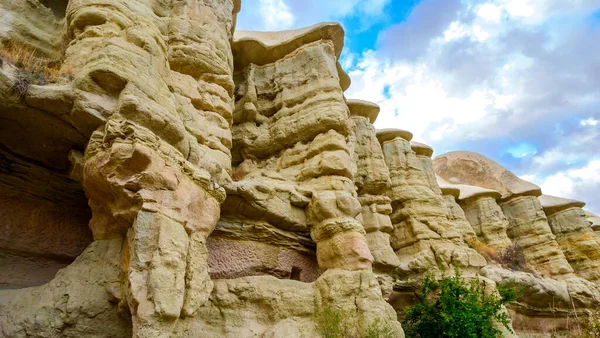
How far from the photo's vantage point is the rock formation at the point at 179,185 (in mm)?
3393

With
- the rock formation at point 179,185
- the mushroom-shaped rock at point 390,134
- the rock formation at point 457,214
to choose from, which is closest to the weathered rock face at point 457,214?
the rock formation at point 457,214

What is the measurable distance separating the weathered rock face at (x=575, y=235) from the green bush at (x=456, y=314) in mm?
10517

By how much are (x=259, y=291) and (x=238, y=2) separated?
6096 millimetres

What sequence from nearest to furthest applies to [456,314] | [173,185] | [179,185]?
[173,185], [179,185], [456,314]

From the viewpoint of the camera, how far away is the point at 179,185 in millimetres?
3730

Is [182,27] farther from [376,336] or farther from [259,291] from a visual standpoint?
[376,336]

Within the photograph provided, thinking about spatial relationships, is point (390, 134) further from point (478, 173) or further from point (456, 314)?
point (478, 173)

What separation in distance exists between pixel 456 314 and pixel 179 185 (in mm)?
5524

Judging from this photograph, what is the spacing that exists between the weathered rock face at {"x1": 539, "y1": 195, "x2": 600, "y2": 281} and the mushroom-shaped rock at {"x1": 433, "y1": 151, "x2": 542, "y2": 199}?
1428mm

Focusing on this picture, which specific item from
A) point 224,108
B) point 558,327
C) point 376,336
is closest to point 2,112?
point 224,108

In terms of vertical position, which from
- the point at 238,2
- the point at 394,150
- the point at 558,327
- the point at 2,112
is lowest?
the point at 558,327

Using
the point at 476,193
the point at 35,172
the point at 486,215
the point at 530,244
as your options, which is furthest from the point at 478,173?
the point at 35,172

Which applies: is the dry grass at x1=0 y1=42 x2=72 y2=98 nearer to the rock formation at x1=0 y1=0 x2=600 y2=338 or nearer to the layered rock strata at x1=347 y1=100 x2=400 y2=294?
the rock formation at x1=0 y1=0 x2=600 y2=338

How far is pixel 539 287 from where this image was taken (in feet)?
35.1
